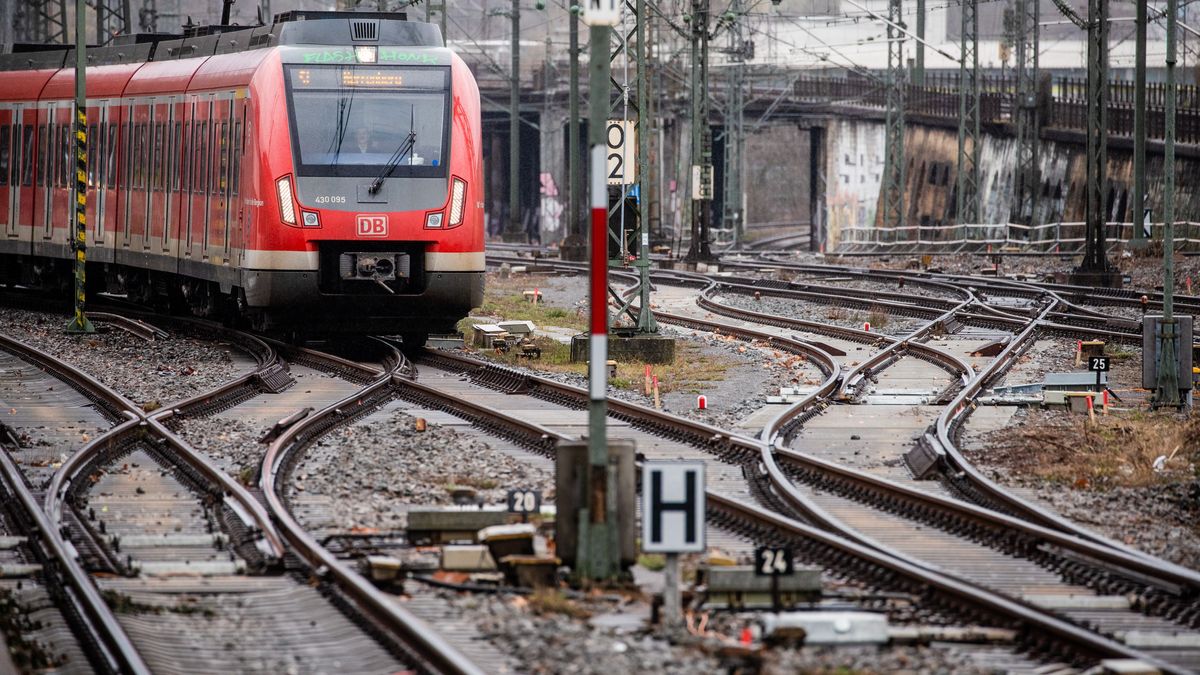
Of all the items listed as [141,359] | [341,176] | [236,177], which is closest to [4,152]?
[141,359]

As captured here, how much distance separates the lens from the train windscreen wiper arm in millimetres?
20531

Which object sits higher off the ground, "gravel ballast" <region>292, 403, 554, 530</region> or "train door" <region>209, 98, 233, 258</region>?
"train door" <region>209, 98, 233, 258</region>

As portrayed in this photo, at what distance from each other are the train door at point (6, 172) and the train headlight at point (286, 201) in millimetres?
12174

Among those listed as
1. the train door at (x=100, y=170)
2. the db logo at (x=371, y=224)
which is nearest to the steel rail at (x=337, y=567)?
the db logo at (x=371, y=224)

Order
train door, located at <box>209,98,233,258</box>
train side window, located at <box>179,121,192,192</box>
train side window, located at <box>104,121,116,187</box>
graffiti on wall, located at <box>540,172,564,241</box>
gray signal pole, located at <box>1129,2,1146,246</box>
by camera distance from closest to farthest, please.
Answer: train door, located at <box>209,98,233,258</box>
train side window, located at <box>179,121,192,192</box>
train side window, located at <box>104,121,116,187</box>
gray signal pole, located at <box>1129,2,1146,246</box>
graffiti on wall, located at <box>540,172,564,241</box>

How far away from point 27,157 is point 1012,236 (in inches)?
1555

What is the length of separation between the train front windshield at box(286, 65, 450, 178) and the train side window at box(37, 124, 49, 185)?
34.6 feet

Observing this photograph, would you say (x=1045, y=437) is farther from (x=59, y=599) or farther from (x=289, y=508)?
(x=59, y=599)

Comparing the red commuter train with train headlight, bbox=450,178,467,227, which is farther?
train headlight, bbox=450,178,467,227

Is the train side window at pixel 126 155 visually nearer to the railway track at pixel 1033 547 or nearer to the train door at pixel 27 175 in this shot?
the train door at pixel 27 175

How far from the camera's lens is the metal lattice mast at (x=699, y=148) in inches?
1578

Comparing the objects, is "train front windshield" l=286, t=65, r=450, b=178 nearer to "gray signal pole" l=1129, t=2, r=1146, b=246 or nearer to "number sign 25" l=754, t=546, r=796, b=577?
"number sign 25" l=754, t=546, r=796, b=577

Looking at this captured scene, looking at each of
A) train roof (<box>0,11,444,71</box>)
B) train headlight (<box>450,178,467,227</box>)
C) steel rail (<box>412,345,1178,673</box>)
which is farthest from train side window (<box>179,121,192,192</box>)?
steel rail (<box>412,345,1178,673</box>)

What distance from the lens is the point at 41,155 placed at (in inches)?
1175
